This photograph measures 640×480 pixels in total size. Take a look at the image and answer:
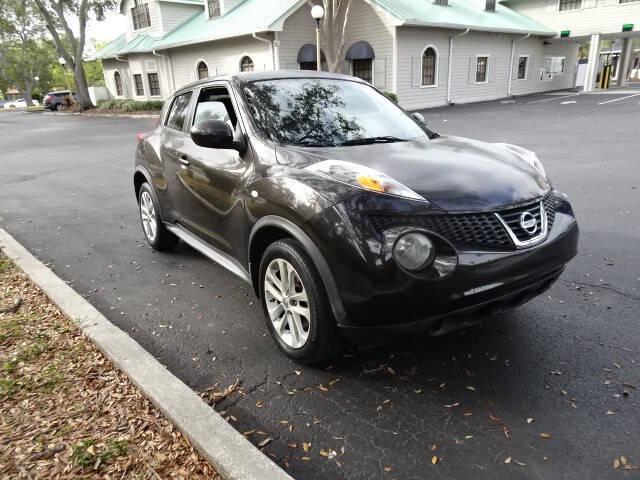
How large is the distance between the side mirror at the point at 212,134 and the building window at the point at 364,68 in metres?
20.7

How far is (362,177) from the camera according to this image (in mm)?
2740

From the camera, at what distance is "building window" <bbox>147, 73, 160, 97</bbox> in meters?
30.8

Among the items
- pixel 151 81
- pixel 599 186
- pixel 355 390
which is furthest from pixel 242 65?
pixel 355 390

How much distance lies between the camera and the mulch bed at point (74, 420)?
7.59 ft

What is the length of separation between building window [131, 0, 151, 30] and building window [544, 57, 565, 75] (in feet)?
81.7

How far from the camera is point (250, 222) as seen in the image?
329cm

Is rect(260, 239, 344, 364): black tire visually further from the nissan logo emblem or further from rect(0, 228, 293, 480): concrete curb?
the nissan logo emblem

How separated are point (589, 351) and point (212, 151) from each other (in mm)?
A: 2991

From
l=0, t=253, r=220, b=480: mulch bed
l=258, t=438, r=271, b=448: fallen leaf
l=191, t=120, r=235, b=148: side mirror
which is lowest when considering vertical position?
l=258, t=438, r=271, b=448: fallen leaf

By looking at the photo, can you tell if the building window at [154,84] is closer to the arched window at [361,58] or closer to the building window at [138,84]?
the building window at [138,84]

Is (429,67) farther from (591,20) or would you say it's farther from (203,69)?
(203,69)

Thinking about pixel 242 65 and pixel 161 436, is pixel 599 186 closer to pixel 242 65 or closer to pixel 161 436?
pixel 161 436

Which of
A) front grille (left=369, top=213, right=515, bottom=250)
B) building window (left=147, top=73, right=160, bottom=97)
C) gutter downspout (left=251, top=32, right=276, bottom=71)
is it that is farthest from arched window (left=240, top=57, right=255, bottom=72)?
front grille (left=369, top=213, right=515, bottom=250)

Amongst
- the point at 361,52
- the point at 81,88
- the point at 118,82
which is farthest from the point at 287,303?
the point at 118,82
